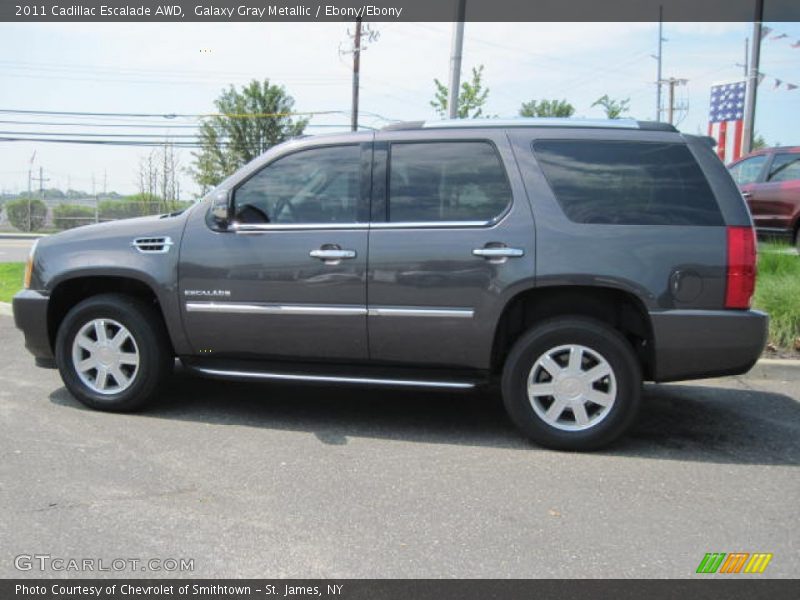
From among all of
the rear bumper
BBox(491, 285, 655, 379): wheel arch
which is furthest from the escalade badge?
the rear bumper

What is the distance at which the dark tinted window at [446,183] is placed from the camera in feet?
14.9

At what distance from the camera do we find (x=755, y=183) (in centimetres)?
1074

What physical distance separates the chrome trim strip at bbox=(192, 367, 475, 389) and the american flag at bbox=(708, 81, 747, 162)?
19821mm

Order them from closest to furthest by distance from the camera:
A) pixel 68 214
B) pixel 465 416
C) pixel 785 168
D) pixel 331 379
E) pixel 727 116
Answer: pixel 331 379, pixel 465 416, pixel 785 168, pixel 727 116, pixel 68 214

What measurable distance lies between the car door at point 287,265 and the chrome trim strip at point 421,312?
4.0 inches

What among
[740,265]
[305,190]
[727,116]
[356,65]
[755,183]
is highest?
[356,65]

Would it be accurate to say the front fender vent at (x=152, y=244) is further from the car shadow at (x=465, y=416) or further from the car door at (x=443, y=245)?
the car door at (x=443, y=245)

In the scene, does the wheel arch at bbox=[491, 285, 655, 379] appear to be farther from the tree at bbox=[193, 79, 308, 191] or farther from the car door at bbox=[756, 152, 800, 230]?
the tree at bbox=[193, 79, 308, 191]

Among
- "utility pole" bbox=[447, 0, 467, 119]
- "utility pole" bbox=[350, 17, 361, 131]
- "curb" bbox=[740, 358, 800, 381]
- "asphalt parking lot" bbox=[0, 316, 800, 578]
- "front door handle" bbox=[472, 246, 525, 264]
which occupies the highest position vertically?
"utility pole" bbox=[350, 17, 361, 131]

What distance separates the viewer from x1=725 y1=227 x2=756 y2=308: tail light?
4.22m

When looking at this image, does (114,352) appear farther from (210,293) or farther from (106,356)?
(210,293)

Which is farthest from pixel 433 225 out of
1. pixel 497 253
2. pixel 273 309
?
pixel 273 309

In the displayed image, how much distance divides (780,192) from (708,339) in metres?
7.11

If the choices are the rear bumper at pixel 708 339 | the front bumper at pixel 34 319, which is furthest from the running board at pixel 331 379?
the rear bumper at pixel 708 339
